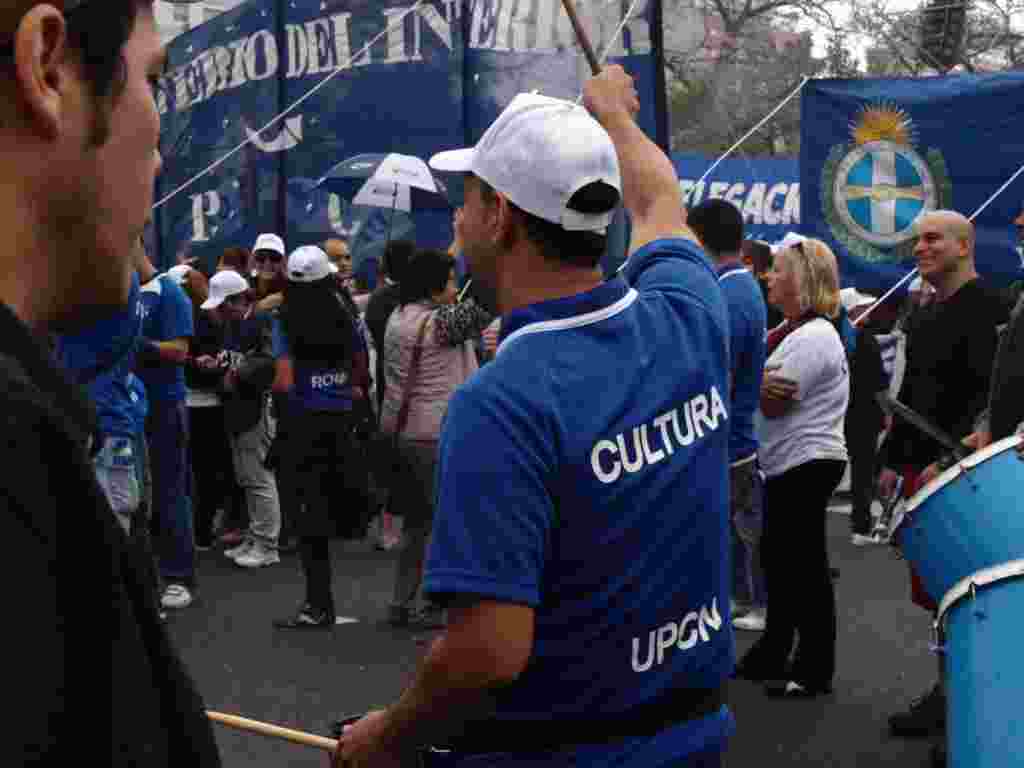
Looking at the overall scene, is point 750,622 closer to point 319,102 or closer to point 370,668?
point 370,668

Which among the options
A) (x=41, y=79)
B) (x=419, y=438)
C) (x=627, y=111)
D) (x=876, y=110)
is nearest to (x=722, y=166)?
(x=876, y=110)

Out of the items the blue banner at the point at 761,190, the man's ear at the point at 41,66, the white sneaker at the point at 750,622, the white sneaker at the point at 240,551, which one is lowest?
the white sneaker at the point at 240,551

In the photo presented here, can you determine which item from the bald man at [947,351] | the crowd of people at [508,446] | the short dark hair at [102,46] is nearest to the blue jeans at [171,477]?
the crowd of people at [508,446]

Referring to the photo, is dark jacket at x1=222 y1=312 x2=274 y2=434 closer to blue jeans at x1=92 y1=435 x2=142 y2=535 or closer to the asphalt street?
the asphalt street

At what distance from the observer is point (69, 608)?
33.1 inches

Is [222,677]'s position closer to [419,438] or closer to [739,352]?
[419,438]

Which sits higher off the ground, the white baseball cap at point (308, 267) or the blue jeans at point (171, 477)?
the white baseball cap at point (308, 267)

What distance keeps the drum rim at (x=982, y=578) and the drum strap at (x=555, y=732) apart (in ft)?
5.67

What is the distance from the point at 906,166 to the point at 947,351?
5179 mm

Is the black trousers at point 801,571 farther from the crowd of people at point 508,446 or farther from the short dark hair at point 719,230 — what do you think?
the short dark hair at point 719,230

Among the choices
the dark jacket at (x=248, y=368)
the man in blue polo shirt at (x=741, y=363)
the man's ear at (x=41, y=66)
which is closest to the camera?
the man's ear at (x=41, y=66)

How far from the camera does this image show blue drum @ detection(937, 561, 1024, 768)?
3.50 m

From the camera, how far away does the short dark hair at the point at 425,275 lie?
7578 mm

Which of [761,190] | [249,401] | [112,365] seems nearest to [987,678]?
[112,365]
